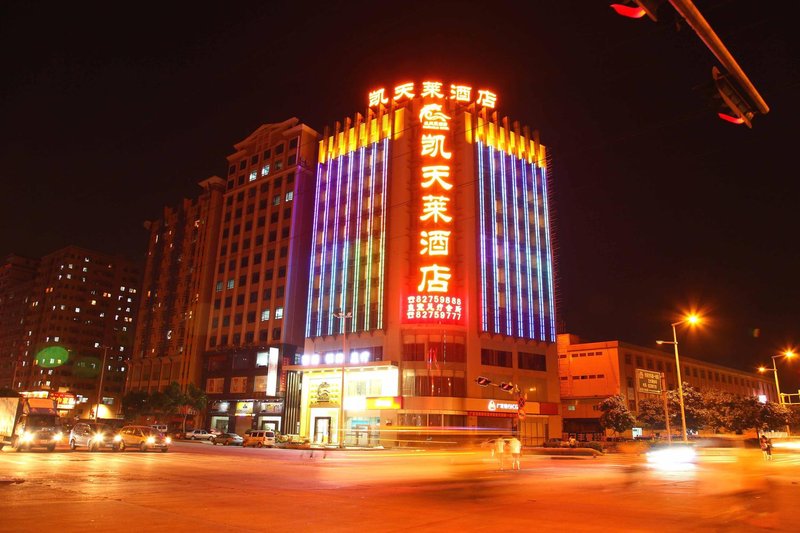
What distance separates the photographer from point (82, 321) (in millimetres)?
164625

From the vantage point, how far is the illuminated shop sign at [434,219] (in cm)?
5916

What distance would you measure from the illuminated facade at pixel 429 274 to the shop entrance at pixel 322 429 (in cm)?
15

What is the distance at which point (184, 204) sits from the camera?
10231 centimetres

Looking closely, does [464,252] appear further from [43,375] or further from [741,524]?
[43,375]

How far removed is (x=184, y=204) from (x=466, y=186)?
6029cm

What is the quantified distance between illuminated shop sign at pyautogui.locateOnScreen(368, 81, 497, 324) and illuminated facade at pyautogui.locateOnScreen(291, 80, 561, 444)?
130mm

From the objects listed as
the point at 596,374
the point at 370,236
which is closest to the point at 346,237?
the point at 370,236

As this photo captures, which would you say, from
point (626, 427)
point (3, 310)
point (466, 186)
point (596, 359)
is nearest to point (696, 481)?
point (466, 186)

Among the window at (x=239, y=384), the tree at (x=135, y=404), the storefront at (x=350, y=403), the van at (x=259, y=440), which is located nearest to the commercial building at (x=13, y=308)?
the tree at (x=135, y=404)

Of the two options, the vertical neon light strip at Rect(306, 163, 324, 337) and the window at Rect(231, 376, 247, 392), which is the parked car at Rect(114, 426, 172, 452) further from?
the window at Rect(231, 376, 247, 392)

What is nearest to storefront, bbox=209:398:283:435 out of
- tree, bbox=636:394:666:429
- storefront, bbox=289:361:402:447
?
storefront, bbox=289:361:402:447

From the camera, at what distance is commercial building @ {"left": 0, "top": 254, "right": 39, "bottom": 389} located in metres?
169

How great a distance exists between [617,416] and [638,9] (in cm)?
7128

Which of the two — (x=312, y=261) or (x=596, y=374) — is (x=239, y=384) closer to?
(x=312, y=261)
